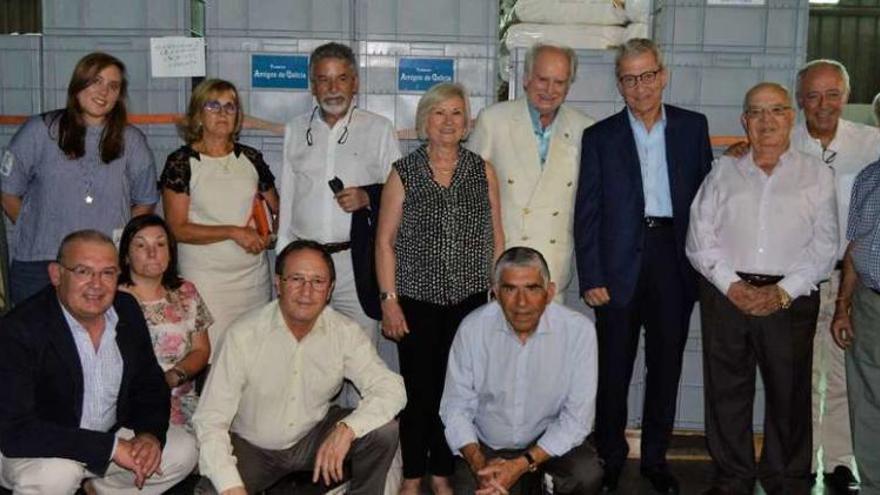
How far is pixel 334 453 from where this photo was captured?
2.97 m

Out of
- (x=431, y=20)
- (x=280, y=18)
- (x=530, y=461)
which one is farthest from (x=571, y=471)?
(x=280, y=18)

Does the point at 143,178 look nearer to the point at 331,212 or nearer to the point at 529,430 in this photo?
the point at 331,212

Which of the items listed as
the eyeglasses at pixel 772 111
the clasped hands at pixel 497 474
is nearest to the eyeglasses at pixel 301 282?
the clasped hands at pixel 497 474

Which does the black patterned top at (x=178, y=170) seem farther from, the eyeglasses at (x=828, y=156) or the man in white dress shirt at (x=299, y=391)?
the eyeglasses at (x=828, y=156)

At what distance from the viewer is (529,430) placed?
3215 millimetres

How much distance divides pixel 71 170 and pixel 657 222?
7.52ft

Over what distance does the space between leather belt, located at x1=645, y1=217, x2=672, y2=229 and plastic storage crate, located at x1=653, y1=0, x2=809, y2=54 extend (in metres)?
0.96

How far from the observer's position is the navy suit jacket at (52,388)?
278 centimetres

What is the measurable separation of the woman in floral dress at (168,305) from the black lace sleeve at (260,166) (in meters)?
0.49

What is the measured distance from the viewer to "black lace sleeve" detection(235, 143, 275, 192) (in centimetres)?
371

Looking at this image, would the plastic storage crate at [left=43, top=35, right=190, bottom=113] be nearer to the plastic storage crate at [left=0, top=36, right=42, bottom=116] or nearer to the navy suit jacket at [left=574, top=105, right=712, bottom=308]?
the plastic storage crate at [left=0, top=36, right=42, bottom=116]

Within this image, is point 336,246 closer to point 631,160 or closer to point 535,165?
point 535,165

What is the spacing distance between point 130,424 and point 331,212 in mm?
1114

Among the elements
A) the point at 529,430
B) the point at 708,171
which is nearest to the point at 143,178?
the point at 529,430
